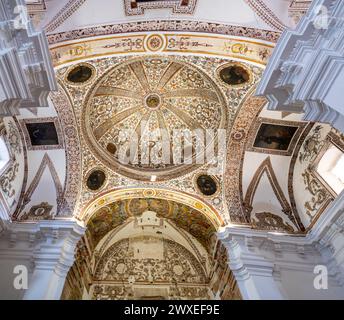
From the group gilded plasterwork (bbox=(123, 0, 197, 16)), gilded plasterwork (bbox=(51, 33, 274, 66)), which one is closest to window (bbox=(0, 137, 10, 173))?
gilded plasterwork (bbox=(51, 33, 274, 66))

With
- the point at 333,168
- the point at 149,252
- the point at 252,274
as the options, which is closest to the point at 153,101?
the point at 149,252

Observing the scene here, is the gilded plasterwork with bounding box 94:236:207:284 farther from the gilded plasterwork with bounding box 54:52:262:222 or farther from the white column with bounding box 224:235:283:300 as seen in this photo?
the white column with bounding box 224:235:283:300

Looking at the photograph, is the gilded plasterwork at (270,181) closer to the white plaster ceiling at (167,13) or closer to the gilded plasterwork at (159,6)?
the white plaster ceiling at (167,13)

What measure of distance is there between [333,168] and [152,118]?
20.9ft

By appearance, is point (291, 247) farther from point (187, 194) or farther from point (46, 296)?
point (46, 296)

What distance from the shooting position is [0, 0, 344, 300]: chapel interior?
5.09 meters

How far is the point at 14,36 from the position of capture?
4.46 meters

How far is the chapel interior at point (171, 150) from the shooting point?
509 centimetres

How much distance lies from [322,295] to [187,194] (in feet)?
16.2

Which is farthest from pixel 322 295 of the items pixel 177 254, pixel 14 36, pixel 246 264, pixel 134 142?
pixel 14 36

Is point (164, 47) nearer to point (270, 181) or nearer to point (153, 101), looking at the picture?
point (153, 101)

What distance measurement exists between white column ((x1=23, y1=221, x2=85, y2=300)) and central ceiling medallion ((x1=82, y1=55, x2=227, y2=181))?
281cm

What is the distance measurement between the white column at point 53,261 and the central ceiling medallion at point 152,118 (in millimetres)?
2810

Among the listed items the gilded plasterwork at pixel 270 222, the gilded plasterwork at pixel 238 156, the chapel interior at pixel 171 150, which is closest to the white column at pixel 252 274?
the chapel interior at pixel 171 150
